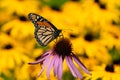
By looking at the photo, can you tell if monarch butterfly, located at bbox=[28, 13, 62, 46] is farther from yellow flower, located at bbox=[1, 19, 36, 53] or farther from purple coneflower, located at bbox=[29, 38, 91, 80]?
yellow flower, located at bbox=[1, 19, 36, 53]

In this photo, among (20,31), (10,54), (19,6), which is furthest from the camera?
(19,6)

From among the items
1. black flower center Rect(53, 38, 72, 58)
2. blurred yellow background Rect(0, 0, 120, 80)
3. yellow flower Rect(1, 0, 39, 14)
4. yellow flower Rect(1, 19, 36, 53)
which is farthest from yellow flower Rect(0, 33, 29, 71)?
black flower center Rect(53, 38, 72, 58)

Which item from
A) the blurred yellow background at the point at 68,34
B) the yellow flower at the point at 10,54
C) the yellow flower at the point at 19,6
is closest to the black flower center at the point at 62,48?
the blurred yellow background at the point at 68,34

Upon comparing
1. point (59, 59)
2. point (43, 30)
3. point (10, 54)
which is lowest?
point (10, 54)

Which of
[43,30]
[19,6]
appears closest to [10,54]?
[19,6]

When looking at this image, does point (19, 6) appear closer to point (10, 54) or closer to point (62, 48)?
point (10, 54)

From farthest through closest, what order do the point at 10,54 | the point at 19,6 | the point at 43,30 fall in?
the point at 19,6 → the point at 10,54 → the point at 43,30

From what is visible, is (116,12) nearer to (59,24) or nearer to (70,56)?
(59,24)
